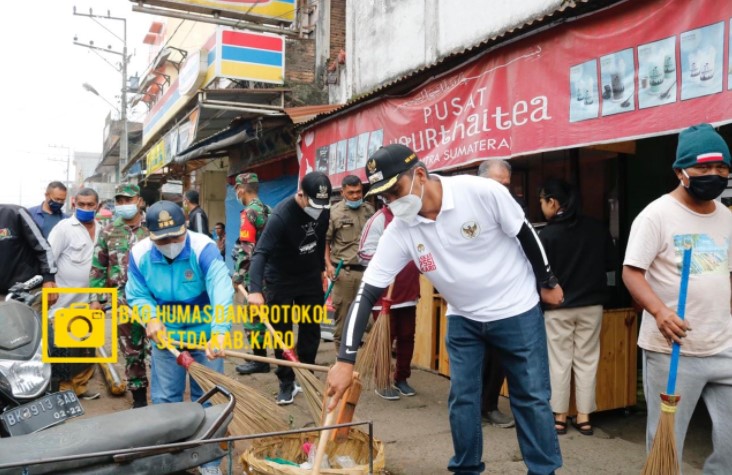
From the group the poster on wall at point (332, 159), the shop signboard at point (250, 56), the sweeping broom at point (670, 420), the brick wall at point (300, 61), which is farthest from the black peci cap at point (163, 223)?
the brick wall at point (300, 61)

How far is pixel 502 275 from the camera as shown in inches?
109

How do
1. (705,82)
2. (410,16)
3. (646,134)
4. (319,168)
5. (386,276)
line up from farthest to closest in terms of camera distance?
(410,16) → (319,168) → (646,134) → (705,82) → (386,276)

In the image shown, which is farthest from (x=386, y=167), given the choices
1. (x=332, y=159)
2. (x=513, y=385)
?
(x=332, y=159)

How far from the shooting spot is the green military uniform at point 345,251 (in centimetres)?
578

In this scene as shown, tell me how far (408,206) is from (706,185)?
1307 mm

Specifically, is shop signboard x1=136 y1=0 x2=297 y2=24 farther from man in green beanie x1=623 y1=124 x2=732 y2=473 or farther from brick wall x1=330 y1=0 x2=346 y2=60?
man in green beanie x1=623 y1=124 x2=732 y2=473

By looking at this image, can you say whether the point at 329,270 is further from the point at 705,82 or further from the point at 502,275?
the point at 705,82

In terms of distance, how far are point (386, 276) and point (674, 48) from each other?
2.19m

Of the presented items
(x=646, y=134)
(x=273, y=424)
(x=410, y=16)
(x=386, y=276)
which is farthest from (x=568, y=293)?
(x=410, y=16)

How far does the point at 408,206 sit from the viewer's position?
8.68 feet

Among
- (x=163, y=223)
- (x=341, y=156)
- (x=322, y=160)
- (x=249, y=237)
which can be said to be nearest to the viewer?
(x=163, y=223)

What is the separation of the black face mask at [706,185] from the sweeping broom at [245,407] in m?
2.58

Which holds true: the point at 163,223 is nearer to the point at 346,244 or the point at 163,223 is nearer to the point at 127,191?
the point at 127,191

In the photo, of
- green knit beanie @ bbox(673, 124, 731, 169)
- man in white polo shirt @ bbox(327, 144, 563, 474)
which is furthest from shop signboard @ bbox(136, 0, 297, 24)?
green knit beanie @ bbox(673, 124, 731, 169)
